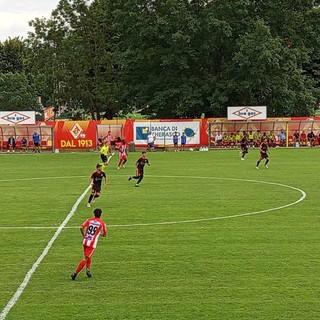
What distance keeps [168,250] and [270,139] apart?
49.2 meters

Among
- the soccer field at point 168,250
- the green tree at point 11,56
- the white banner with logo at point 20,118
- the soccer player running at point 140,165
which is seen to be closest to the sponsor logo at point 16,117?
the white banner with logo at point 20,118

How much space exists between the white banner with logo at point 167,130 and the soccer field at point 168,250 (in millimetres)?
29096

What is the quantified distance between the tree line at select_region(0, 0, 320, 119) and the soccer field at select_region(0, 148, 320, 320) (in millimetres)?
34194

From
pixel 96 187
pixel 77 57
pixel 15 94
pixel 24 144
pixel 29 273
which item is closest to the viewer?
pixel 29 273

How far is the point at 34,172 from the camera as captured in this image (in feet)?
141

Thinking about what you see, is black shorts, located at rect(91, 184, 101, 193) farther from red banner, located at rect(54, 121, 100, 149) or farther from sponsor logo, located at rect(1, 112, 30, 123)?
sponsor logo, located at rect(1, 112, 30, 123)

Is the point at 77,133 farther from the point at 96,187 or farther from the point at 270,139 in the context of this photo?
the point at 96,187

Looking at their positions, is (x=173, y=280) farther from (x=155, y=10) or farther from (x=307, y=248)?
(x=155, y=10)

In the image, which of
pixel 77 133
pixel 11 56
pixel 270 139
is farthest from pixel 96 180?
pixel 11 56

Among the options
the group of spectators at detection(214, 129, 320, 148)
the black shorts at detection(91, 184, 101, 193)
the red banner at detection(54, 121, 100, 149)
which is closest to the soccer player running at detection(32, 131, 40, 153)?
the red banner at detection(54, 121, 100, 149)

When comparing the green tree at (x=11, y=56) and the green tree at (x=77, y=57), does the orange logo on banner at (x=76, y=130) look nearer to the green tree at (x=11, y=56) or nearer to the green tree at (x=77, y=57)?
the green tree at (x=77, y=57)

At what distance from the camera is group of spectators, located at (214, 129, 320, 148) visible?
6562 centimetres

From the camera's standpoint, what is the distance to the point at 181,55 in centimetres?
7006

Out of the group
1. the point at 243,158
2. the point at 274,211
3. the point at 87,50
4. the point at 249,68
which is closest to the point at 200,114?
the point at 249,68
